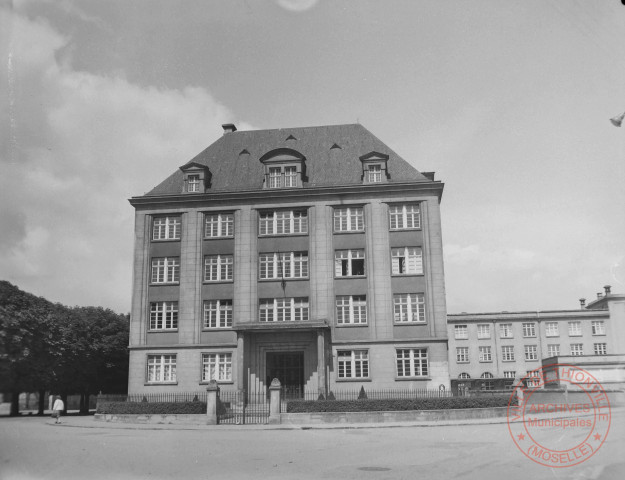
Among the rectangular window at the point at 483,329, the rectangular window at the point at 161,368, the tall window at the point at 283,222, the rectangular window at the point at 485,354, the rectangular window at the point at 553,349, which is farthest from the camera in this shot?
the rectangular window at the point at 483,329

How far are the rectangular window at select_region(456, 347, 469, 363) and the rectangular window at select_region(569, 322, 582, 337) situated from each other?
1290 cm

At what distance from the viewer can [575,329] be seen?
7756 cm

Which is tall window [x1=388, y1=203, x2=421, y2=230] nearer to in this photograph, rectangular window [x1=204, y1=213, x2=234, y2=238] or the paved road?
rectangular window [x1=204, y1=213, x2=234, y2=238]

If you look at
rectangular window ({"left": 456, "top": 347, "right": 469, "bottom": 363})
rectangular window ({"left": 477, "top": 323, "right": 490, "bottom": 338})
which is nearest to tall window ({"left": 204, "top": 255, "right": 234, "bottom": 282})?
rectangular window ({"left": 456, "top": 347, "right": 469, "bottom": 363})

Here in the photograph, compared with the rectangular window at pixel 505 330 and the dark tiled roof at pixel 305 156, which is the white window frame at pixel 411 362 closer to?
the dark tiled roof at pixel 305 156

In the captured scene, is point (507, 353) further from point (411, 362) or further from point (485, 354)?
point (411, 362)

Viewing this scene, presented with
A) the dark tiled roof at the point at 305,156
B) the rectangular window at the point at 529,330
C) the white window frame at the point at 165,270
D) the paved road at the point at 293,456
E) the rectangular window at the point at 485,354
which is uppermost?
the dark tiled roof at the point at 305,156

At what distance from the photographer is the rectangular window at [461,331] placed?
3105 inches

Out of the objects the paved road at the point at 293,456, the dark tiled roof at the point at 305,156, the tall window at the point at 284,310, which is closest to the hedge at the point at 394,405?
the paved road at the point at 293,456

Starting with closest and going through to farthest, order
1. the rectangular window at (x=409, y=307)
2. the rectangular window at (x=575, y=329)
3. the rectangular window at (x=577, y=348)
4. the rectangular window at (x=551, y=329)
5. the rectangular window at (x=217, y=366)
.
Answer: the rectangular window at (x=409, y=307) → the rectangular window at (x=217, y=366) → the rectangular window at (x=577, y=348) → the rectangular window at (x=575, y=329) → the rectangular window at (x=551, y=329)

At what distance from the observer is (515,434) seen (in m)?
21.3

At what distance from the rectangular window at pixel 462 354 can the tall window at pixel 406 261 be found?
42516 millimetres

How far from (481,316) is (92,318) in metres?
47.6

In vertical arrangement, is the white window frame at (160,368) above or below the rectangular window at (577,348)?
below
